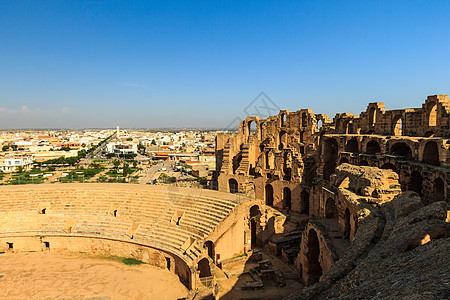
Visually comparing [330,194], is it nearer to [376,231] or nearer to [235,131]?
[376,231]

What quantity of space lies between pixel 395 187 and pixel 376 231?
219 inches

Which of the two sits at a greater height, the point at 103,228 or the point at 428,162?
the point at 428,162

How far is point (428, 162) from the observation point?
16.8 meters

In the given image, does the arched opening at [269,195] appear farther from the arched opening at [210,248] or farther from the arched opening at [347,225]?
the arched opening at [347,225]

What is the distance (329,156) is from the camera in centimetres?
2434

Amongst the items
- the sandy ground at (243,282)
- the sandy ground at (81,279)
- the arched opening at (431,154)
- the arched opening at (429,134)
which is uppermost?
the arched opening at (429,134)

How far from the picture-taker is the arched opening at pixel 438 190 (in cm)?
1474

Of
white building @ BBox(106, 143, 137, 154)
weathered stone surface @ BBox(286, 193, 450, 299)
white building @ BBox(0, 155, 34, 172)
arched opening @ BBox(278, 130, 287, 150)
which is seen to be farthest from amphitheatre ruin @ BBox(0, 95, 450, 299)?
white building @ BBox(106, 143, 137, 154)

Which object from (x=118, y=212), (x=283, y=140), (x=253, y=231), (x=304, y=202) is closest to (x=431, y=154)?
(x=304, y=202)

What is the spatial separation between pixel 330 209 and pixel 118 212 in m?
14.5

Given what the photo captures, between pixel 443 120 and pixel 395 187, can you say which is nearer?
pixel 395 187

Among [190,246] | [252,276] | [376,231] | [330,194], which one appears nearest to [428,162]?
[330,194]

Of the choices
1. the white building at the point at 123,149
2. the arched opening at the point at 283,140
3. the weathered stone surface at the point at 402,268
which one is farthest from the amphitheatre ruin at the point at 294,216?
the white building at the point at 123,149

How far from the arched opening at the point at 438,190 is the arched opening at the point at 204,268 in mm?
12122
